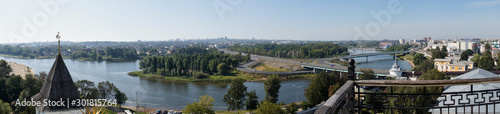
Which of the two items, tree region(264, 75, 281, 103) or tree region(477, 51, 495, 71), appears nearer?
tree region(264, 75, 281, 103)

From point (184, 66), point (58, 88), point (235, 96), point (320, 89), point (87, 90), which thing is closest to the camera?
point (58, 88)

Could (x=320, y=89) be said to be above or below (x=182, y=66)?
below

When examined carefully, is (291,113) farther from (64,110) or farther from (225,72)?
(225,72)

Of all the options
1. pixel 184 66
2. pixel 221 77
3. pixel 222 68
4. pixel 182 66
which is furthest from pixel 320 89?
pixel 182 66

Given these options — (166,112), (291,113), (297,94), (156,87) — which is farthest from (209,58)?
(291,113)

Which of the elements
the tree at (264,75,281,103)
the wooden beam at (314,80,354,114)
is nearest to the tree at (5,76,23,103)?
the tree at (264,75,281,103)

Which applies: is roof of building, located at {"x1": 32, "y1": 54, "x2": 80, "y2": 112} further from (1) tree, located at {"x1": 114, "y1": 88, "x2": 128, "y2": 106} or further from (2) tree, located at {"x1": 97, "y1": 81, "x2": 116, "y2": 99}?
(2) tree, located at {"x1": 97, "y1": 81, "x2": 116, "y2": 99}

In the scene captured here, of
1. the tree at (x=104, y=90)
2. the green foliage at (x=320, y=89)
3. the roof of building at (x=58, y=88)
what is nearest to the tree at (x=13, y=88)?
the tree at (x=104, y=90)

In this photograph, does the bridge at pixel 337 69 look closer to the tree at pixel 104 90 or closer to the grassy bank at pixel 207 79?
the grassy bank at pixel 207 79

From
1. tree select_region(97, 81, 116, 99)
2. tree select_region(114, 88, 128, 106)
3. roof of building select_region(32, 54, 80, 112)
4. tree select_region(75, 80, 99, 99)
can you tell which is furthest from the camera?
tree select_region(97, 81, 116, 99)

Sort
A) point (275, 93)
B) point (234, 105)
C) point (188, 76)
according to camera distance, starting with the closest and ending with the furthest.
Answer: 1. point (234, 105)
2. point (275, 93)
3. point (188, 76)

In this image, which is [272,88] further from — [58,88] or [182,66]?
[182,66]
